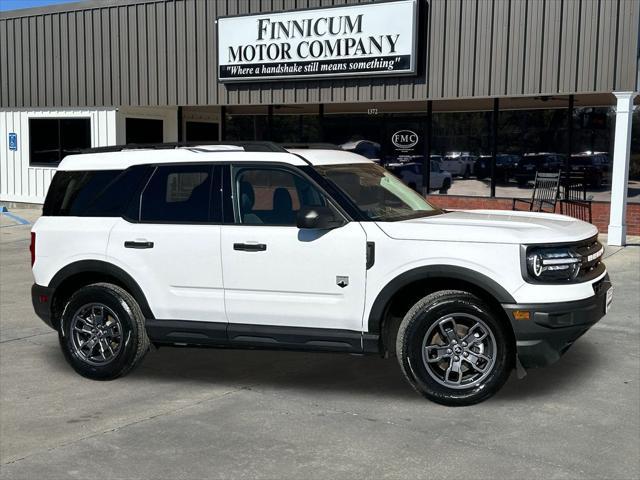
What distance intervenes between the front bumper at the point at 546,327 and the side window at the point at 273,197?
1720 mm

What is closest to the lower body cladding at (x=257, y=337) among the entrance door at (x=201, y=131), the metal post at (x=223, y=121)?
the metal post at (x=223, y=121)

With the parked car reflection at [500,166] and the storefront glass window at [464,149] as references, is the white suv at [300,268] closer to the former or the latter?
the parked car reflection at [500,166]

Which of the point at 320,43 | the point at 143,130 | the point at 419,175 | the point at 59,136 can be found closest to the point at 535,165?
the point at 419,175

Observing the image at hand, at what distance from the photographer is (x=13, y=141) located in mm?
23438

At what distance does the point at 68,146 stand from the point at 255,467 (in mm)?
19585

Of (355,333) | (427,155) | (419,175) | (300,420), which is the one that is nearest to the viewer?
(300,420)

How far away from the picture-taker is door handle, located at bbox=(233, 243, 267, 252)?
614 cm

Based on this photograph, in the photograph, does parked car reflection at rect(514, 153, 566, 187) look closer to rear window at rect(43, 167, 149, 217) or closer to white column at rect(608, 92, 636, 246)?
white column at rect(608, 92, 636, 246)

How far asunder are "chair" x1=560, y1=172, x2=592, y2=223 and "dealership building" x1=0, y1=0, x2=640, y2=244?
5.8 inches

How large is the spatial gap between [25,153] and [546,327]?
2054 cm

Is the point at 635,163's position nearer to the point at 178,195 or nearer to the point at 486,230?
the point at 486,230

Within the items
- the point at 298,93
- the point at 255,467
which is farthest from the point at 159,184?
the point at 298,93

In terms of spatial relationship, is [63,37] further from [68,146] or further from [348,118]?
[348,118]

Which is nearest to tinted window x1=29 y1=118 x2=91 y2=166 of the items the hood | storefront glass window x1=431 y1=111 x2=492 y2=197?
storefront glass window x1=431 y1=111 x2=492 y2=197
